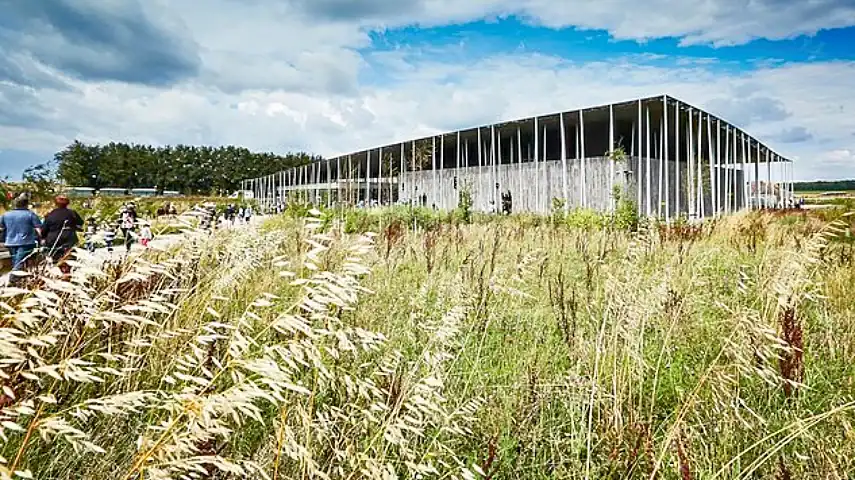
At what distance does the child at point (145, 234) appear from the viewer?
235cm

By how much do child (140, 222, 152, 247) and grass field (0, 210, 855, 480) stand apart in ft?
0.55

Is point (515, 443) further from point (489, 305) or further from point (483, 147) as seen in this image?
point (483, 147)

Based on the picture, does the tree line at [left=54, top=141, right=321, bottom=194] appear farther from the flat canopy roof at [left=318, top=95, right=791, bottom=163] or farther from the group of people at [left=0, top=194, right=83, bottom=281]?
the group of people at [left=0, top=194, right=83, bottom=281]

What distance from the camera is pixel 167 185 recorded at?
124 meters

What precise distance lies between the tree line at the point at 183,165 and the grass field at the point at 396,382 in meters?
115

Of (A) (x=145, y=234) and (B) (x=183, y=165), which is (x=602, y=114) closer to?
(A) (x=145, y=234)

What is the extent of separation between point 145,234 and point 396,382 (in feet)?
5.52

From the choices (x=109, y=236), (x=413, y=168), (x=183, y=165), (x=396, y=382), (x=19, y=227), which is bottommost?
(x=396, y=382)

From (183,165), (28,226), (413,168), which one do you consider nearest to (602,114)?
(413,168)

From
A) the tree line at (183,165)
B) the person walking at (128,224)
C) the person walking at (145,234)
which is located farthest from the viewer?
the tree line at (183,165)

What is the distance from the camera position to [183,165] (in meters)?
130

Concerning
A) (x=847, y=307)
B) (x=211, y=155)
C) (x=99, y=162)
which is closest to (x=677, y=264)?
(x=847, y=307)

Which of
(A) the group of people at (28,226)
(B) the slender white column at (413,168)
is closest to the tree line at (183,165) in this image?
(B) the slender white column at (413,168)

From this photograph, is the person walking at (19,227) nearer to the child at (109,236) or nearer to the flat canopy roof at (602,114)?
the child at (109,236)
